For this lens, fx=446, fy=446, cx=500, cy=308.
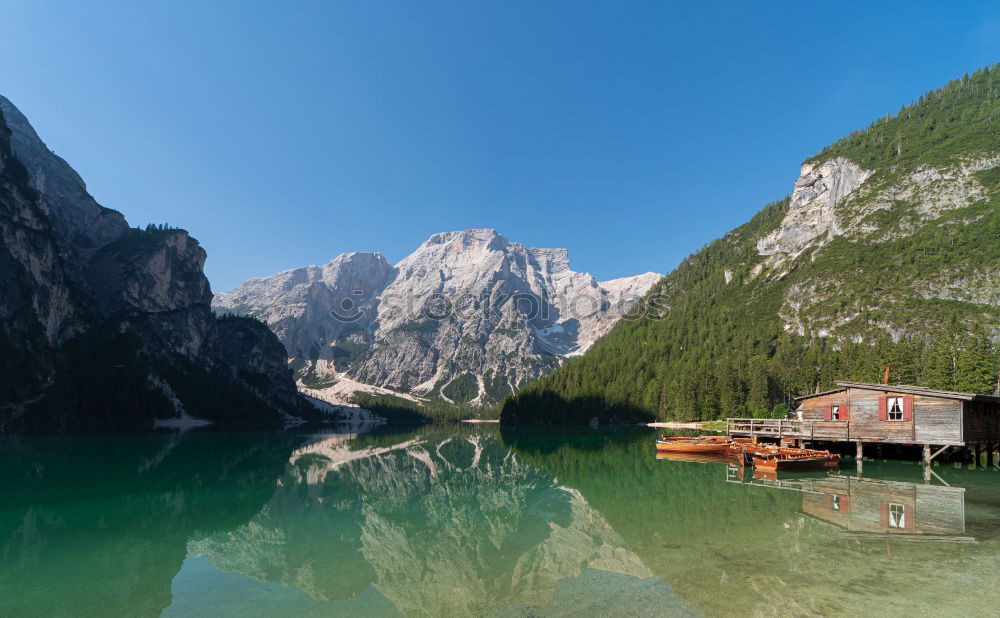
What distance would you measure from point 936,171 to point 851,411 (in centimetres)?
17302

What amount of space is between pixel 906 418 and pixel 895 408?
101 cm

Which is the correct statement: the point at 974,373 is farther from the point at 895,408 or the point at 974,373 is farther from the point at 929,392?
the point at 929,392

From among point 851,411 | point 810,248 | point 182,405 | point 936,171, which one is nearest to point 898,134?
point 936,171

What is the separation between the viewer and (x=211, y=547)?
17062 mm

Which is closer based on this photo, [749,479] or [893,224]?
[749,479]

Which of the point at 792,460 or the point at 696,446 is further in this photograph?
the point at 696,446

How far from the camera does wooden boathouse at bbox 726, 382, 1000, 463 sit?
34.0 m

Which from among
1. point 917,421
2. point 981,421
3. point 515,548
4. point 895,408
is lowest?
point 515,548

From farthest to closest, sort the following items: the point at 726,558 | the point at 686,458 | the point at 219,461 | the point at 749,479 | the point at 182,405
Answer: the point at 182,405, the point at 219,461, the point at 686,458, the point at 749,479, the point at 726,558

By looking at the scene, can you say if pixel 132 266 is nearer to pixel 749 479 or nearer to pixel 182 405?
pixel 182 405

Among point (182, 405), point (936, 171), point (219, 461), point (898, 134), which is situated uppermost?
point (898, 134)

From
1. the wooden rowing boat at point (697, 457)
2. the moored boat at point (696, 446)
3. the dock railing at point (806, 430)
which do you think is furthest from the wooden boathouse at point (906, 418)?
the wooden rowing boat at point (697, 457)

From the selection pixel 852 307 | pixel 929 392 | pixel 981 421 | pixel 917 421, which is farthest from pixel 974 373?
pixel 852 307

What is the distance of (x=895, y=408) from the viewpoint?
36938 millimetres
